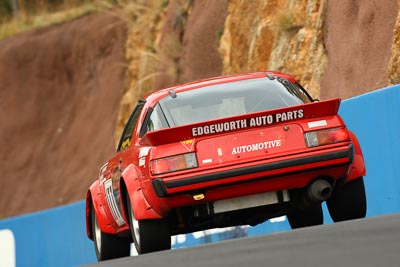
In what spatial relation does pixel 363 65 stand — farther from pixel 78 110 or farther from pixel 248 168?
pixel 78 110

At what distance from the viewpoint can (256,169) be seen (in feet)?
32.1

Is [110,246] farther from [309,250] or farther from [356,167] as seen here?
[309,250]

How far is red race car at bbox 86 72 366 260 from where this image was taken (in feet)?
32.1

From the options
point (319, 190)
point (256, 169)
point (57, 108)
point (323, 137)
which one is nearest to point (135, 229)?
point (256, 169)

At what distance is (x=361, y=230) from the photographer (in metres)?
8.09

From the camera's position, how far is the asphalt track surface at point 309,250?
20.9ft

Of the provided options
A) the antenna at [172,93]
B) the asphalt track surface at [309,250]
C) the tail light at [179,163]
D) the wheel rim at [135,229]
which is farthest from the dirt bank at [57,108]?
the asphalt track surface at [309,250]

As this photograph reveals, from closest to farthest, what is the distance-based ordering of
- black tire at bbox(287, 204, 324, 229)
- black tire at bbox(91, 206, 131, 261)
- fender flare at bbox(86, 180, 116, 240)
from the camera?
fender flare at bbox(86, 180, 116, 240)
black tire at bbox(287, 204, 324, 229)
black tire at bbox(91, 206, 131, 261)

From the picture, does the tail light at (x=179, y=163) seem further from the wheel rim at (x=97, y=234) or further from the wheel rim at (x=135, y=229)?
the wheel rim at (x=97, y=234)

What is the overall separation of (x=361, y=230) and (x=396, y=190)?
12.1 feet

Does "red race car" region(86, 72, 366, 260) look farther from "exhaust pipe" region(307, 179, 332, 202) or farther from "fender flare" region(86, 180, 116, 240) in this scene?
"fender flare" region(86, 180, 116, 240)

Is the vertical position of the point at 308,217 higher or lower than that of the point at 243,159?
lower

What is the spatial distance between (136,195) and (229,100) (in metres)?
1.31

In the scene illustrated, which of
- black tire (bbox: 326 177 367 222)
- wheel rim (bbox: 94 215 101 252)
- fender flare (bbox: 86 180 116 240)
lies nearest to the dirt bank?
fender flare (bbox: 86 180 116 240)
